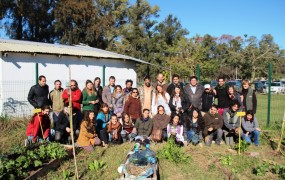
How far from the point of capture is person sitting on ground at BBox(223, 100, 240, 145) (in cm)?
784

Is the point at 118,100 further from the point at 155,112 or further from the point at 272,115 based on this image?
the point at 272,115

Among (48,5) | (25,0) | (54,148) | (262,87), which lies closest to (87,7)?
(48,5)

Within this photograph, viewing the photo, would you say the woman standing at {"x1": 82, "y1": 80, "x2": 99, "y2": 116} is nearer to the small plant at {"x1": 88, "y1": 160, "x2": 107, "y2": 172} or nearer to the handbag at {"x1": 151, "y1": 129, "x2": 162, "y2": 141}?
the handbag at {"x1": 151, "y1": 129, "x2": 162, "y2": 141}

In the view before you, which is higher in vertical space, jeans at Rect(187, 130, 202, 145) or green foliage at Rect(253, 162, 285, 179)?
jeans at Rect(187, 130, 202, 145)

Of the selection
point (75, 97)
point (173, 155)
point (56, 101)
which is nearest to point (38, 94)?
point (56, 101)

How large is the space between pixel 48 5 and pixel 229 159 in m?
30.3

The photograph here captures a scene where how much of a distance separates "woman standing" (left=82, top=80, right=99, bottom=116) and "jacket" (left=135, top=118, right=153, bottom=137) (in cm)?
126

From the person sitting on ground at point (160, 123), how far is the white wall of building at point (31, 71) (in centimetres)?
538

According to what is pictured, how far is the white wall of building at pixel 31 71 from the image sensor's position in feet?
39.8

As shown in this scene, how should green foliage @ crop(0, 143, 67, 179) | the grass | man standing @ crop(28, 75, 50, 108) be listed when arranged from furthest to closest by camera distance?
the grass
man standing @ crop(28, 75, 50, 108)
green foliage @ crop(0, 143, 67, 179)

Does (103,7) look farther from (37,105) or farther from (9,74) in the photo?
(37,105)

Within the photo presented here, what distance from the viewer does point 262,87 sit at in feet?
94.5

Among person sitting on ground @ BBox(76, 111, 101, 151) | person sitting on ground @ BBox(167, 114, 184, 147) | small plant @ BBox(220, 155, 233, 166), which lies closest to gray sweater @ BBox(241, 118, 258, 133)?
person sitting on ground @ BBox(167, 114, 184, 147)

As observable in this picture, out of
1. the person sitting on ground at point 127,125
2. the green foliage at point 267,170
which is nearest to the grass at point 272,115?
the green foliage at point 267,170
